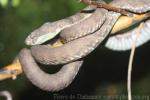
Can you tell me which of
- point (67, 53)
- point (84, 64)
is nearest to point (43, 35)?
point (67, 53)

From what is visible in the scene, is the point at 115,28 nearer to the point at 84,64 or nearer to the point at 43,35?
the point at 43,35

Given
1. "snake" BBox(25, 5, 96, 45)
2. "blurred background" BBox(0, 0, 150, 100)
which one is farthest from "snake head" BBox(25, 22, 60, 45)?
"blurred background" BBox(0, 0, 150, 100)

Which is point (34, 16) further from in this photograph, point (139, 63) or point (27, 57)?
point (27, 57)

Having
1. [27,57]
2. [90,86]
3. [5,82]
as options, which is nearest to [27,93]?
[5,82]

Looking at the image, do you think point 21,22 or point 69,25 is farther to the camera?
point 21,22

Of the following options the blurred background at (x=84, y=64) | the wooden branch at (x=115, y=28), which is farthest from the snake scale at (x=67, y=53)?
the blurred background at (x=84, y=64)

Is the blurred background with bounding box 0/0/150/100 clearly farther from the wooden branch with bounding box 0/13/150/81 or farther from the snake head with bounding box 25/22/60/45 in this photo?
the wooden branch with bounding box 0/13/150/81
